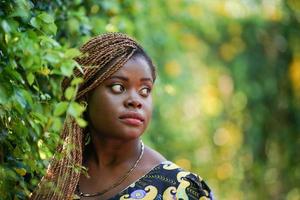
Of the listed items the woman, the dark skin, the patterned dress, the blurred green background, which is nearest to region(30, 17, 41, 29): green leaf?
the woman

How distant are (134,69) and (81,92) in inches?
8.0

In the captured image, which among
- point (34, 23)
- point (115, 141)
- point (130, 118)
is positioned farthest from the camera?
point (115, 141)

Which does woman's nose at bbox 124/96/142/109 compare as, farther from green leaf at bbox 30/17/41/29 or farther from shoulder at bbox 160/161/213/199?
green leaf at bbox 30/17/41/29

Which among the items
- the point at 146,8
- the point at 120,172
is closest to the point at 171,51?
the point at 146,8

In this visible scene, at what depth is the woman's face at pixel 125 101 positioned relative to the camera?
297 cm

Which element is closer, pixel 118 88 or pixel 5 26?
pixel 5 26

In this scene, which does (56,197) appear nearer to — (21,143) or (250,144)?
(21,143)

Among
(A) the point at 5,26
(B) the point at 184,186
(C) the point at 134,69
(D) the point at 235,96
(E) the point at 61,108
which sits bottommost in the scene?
(D) the point at 235,96

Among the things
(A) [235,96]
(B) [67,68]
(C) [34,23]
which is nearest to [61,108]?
(B) [67,68]

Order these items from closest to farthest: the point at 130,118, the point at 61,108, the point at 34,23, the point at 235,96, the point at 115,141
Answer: the point at 61,108, the point at 34,23, the point at 130,118, the point at 115,141, the point at 235,96

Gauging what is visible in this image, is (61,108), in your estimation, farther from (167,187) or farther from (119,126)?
(167,187)

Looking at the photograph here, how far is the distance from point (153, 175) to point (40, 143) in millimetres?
408

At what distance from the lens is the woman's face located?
9.76ft

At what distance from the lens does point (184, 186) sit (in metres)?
3.06
